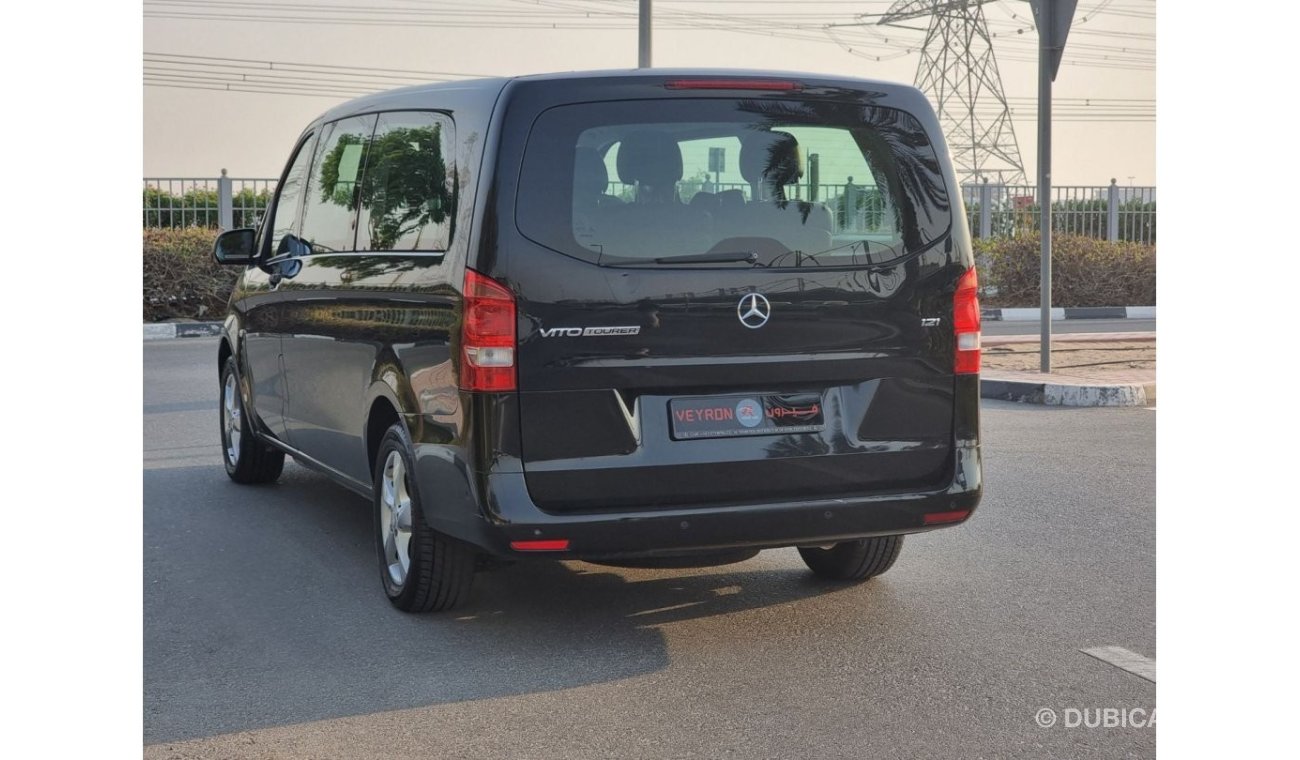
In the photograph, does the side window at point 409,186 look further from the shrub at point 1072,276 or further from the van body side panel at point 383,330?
the shrub at point 1072,276

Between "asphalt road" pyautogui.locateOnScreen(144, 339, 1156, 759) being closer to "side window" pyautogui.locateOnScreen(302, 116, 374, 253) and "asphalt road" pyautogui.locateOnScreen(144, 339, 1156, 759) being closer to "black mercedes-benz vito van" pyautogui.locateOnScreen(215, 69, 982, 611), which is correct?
"black mercedes-benz vito van" pyautogui.locateOnScreen(215, 69, 982, 611)

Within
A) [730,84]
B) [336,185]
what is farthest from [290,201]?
[730,84]

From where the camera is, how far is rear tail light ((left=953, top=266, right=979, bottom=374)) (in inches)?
207

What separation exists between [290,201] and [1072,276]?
60.3ft

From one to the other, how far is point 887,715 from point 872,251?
158cm

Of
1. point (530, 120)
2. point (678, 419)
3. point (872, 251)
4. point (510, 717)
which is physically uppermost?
point (530, 120)

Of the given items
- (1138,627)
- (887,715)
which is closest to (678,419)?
(887,715)

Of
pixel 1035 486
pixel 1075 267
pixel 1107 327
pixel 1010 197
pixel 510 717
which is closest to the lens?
pixel 510 717

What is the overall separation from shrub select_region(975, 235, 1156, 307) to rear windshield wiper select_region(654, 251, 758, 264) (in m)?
19.3

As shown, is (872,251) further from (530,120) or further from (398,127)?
(398,127)

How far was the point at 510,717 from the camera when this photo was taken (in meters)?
4.36

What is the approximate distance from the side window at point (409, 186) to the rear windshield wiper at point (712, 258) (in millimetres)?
735

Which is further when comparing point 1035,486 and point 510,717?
point 1035,486

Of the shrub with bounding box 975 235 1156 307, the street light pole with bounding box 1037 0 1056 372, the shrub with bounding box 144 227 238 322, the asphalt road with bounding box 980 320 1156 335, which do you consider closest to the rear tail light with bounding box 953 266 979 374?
the street light pole with bounding box 1037 0 1056 372
